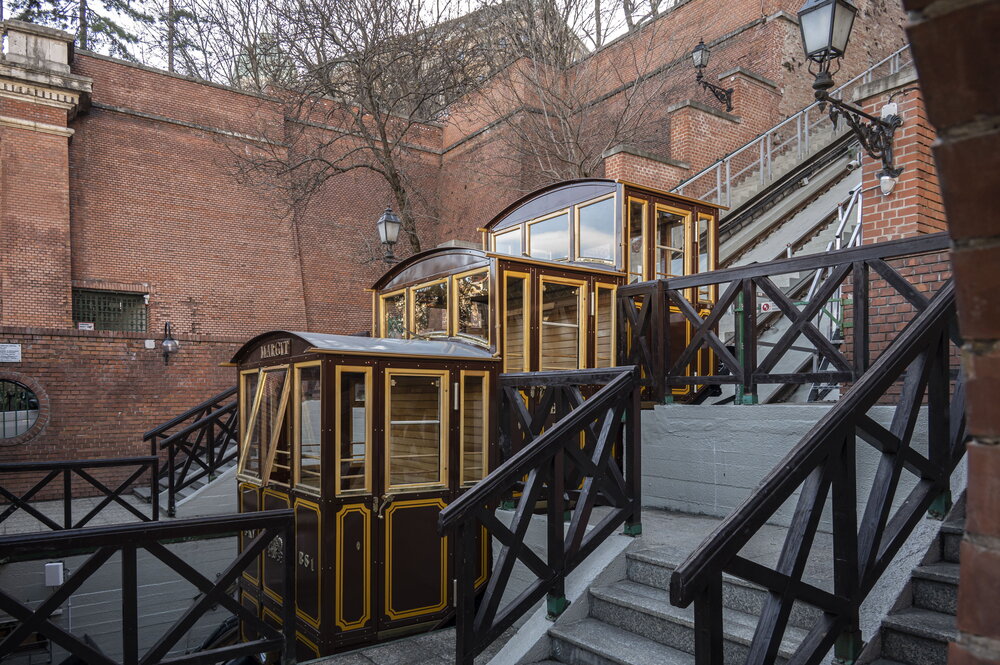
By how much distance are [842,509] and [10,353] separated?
1584 centimetres

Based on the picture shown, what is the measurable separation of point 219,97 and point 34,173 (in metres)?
5.57

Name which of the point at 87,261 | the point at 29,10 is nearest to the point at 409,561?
the point at 87,261

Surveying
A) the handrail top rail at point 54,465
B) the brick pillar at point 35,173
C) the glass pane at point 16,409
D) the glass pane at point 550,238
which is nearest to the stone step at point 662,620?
the glass pane at point 550,238

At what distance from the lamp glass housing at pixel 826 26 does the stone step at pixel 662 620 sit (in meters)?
5.32

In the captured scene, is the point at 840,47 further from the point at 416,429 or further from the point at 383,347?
the point at 416,429

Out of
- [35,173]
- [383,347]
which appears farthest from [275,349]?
[35,173]

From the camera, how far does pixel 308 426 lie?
659cm

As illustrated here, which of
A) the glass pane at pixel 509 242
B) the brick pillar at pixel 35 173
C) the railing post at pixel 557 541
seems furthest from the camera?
the brick pillar at pixel 35 173

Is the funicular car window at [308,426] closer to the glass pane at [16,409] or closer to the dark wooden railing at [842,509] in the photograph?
the dark wooden railing at [842,509]

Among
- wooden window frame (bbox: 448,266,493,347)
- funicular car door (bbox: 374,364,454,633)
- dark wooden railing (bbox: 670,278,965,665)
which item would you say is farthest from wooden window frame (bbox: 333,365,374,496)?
dark wooden railing (bbox: 670,278,965,665)

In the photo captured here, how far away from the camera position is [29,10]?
22.0m

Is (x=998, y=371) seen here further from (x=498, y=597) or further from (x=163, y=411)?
(x=163, y=411)

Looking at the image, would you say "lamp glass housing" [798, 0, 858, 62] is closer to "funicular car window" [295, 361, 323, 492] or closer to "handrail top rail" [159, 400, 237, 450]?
"funicular car window" [295, 361, 323, 492]

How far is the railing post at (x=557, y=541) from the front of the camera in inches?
183
